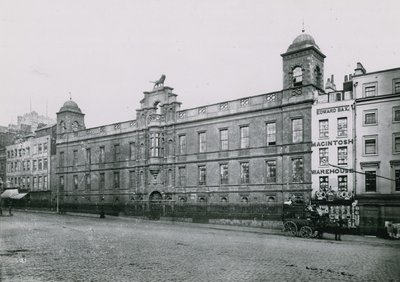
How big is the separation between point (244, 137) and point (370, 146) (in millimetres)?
11141

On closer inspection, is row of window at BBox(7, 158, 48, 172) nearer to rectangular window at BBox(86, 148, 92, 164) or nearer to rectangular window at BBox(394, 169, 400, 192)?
rectangular window at BBox(86, 148, 92, 164)

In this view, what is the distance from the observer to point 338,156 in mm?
32031

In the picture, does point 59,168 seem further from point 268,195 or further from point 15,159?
point 268,195

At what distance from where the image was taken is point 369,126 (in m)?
31.0

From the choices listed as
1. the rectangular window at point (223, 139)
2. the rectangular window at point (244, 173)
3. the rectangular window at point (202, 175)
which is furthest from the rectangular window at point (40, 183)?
the rectangular window at point (244, 173)

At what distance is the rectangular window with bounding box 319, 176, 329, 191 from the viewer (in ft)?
105

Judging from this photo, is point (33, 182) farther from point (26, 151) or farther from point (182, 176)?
point (182, 176)

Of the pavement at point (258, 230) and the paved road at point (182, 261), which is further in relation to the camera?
the pavement at point (258, 230)

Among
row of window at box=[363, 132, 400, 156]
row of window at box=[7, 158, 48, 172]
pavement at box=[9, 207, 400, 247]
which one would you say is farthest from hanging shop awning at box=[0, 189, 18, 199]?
row of window at box=[363, 132, 400, 156]

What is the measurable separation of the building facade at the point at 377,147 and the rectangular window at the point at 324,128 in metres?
2.30

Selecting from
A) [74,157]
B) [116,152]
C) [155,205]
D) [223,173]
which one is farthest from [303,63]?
[74,157]

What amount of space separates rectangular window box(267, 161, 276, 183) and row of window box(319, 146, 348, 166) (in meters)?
4.28

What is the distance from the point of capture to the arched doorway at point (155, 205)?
134 feet

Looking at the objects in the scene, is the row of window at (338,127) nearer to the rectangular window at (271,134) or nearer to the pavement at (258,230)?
→ the rectangular window at (271,134)
